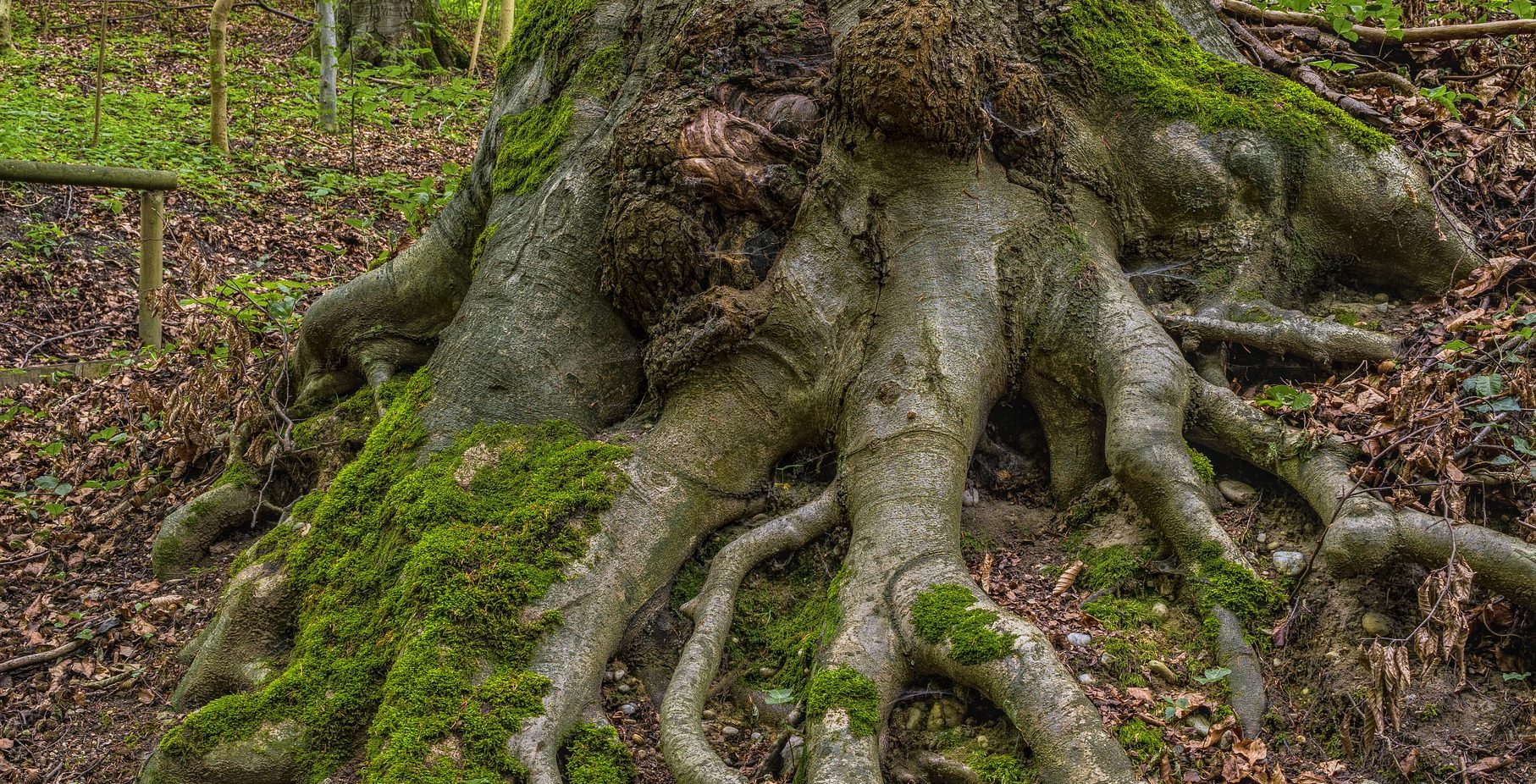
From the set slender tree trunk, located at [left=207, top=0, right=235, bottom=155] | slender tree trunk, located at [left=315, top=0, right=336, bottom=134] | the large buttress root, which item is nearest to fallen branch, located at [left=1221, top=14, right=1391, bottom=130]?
the large buttress root

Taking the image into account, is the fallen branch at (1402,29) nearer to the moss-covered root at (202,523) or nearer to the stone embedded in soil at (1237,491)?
the stone embedded in soil at (1237,491)

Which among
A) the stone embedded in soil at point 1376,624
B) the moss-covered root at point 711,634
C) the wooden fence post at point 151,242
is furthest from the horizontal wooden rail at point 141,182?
the stone embedded in soil at point 1376,624

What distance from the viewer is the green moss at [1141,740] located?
9.43ft

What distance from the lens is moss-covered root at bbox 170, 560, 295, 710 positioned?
397 centimetres

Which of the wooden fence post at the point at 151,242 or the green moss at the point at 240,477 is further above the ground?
the wooden fence post at the point at 151,242

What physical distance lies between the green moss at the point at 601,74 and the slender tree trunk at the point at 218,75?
8.29 meters

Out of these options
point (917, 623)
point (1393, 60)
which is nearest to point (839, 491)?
point (917, 623)

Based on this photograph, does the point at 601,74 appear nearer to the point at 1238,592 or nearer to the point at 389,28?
the point at 1238,592

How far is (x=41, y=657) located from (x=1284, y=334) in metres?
5.75

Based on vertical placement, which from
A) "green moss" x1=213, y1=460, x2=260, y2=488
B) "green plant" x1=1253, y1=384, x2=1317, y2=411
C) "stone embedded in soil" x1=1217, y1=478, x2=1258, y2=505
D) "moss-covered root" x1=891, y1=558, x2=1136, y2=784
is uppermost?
"green plant" x1=1253, y1=384, x2=1317, y2=411

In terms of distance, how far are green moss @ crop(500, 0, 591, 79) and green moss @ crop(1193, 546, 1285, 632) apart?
13.3 ft

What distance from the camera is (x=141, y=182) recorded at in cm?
776

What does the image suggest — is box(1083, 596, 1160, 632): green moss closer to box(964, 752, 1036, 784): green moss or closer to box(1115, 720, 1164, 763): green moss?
box(1115, 720, 1164, 763): green moss

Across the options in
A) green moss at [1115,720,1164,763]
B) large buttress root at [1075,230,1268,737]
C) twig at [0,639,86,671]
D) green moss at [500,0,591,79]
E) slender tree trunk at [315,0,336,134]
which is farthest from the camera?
slender tree trunk at [315,0,336,134]
